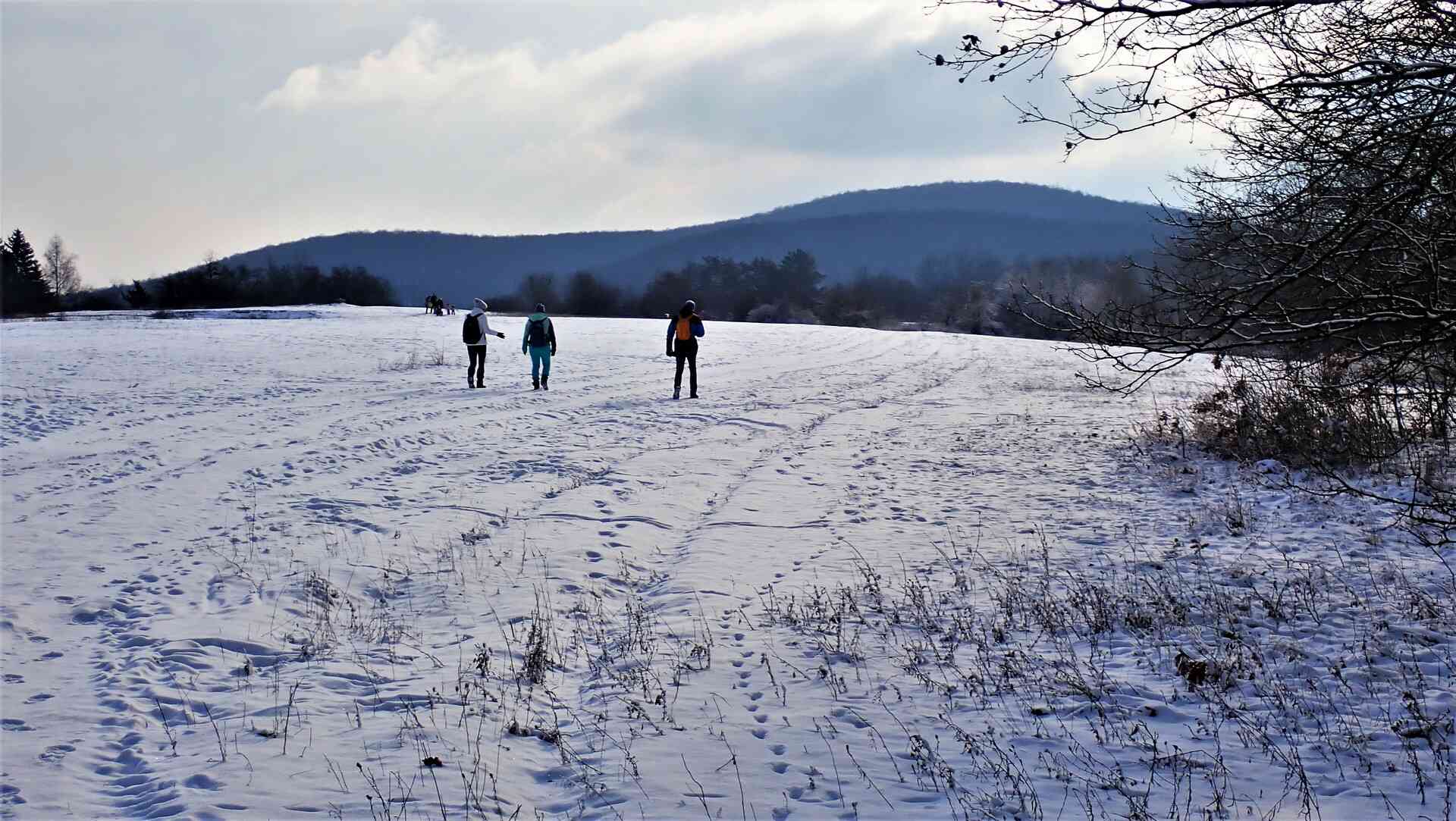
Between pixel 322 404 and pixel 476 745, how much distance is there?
15379 mm

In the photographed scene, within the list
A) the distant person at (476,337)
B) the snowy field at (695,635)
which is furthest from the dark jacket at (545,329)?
the snowy field at (695,635)

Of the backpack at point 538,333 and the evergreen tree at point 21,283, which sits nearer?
the backpack at point 538,333

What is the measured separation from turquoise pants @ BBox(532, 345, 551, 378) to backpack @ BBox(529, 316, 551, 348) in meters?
0.07

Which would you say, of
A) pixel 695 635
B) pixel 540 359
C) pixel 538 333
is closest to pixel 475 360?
pixel 540 359

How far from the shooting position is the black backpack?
21.1 m

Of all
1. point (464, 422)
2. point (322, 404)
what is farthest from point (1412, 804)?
point (322, 404)

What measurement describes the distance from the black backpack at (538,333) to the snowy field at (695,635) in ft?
22.5

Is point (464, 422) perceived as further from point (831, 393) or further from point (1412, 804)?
point (1412, 804)

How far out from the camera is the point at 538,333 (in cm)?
2145

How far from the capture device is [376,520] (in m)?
9.78

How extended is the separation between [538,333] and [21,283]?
278 feet

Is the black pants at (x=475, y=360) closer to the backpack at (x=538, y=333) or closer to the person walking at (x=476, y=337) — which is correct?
the person walking at (x=476, y=337)

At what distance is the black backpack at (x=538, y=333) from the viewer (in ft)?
69.3

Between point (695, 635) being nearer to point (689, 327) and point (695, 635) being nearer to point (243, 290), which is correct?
point (689, 327)
